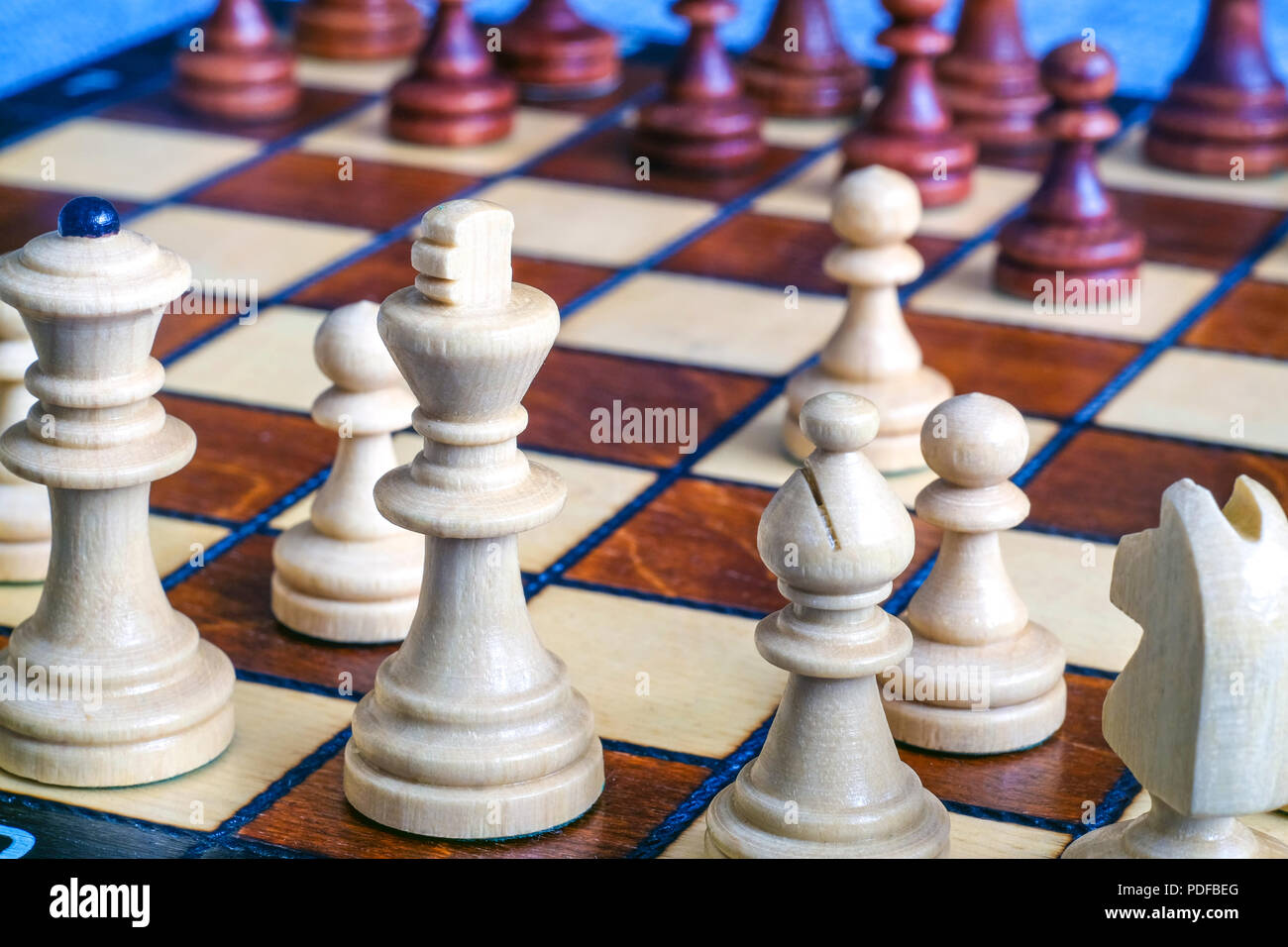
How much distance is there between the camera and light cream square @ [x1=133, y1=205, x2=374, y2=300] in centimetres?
241

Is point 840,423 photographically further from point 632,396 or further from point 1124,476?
point 632,396

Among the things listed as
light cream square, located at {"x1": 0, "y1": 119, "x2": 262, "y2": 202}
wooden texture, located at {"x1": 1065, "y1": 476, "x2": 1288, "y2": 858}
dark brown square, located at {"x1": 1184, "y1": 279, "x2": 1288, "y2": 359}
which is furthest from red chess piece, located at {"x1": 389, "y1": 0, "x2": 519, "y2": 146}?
wooden texture, located at {"x1": 1065, "y1": 476, "x2": 1288, "y2": 858}

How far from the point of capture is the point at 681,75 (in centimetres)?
284

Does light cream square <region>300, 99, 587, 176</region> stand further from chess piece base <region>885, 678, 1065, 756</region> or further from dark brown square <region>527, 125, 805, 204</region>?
chess piece base <region>885, 678, 1065, 756</region>

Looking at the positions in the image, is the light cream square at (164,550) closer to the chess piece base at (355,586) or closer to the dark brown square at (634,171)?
the chess piece base at (355,586)

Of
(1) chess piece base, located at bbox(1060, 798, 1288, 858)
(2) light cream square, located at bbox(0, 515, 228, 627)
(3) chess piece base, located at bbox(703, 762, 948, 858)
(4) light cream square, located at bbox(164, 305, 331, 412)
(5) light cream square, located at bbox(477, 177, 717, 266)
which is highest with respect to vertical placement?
(1) chess piece base, located at bbox(1060, 798, 1288, 858)

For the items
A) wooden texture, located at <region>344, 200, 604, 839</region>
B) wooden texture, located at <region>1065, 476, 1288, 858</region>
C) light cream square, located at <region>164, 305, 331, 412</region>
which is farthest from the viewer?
light cream square, located at <region>164, 305, 331, 412</region>

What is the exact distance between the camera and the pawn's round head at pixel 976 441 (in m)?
1.44

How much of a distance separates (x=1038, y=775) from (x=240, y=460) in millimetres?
826

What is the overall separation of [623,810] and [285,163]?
5.25 ft

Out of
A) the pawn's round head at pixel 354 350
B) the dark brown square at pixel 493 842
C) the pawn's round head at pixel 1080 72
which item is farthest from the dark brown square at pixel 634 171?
the dark brown square at pixel 493 842

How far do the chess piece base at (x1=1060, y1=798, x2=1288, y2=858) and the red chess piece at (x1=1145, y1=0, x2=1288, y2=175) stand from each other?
1.75 metres
